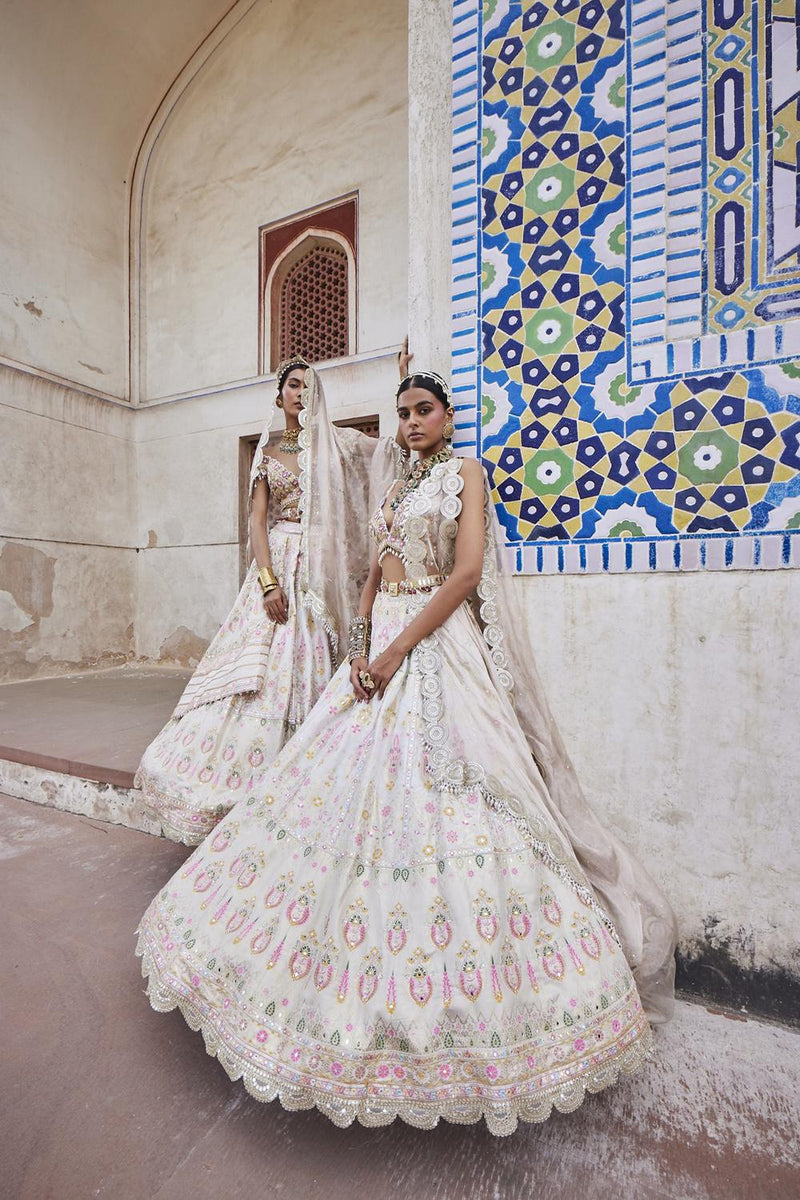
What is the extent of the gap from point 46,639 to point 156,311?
13.0ft

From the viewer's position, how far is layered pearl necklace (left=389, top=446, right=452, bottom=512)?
207 centimetres

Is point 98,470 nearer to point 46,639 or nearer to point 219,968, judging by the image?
point 46,639

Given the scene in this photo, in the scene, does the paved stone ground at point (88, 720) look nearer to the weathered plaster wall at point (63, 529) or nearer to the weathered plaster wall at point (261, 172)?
the weathered plaster wall at point (63, 529)

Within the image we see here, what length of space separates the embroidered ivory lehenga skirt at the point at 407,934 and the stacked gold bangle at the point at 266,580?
1.17m

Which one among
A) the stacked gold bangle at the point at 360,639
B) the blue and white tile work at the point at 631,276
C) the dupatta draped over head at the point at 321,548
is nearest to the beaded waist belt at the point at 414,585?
the stacked gold bangle at the point at 360,639

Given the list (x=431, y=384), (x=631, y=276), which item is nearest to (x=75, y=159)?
(x=431, y=384)

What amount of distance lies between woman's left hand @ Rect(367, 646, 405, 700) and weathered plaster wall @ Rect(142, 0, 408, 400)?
4.63 metres

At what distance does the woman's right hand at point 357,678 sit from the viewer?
1.92 meters

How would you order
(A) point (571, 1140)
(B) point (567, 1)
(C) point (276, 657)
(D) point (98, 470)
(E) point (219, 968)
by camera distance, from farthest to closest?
(D) point (98, 470) → (C) point (276, 657) → (B) point (567, 1) → (E) point (219, 968) → (A) point (571, 1140)

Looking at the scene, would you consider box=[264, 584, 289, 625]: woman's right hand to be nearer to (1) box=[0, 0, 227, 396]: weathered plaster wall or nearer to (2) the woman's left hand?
(2) the woman's left hand

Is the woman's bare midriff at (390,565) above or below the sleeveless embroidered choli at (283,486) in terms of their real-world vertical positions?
below

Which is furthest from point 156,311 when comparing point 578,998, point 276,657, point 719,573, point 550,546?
point 578,998

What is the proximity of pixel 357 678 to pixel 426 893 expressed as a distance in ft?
2.23

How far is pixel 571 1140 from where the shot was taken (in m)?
1.40
